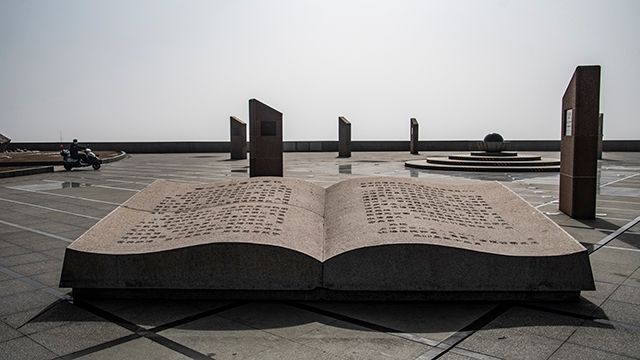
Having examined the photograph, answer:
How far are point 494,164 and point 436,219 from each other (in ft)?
54.5

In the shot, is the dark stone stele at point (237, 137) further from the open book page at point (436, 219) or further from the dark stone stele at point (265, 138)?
the open book page at point (436, 219)

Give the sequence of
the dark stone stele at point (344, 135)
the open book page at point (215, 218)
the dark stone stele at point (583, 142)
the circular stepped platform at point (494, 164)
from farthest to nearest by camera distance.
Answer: the dark stone stele at point (344, 135) → the circular stepped platform at point (494, 164) → the dark stone stele at point (583, 142) → the open book page at point (215, 218)

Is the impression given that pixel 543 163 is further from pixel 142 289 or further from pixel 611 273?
pixel 142 289

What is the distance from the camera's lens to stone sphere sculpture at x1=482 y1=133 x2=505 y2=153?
23.1 metres

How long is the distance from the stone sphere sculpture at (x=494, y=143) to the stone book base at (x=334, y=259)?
18542 mm

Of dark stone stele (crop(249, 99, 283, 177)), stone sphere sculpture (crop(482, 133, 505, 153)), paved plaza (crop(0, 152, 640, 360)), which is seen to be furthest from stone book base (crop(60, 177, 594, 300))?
stone sphere sculpture (crop(482, 133, 505, 153))

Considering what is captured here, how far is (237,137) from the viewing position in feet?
97.7

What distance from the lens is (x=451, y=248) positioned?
4.54m

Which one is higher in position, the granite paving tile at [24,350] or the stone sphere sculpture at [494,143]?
the stone sphere sculpture at [494,143]

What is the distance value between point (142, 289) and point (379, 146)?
37629 millimetres

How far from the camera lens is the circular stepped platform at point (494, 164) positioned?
65.0ft

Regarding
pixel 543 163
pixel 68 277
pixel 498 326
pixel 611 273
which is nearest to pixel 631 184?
pixel 543 163

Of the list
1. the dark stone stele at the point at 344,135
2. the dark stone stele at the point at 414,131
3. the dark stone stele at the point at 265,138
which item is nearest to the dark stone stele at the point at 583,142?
the dark stone stele at the point at 265,138

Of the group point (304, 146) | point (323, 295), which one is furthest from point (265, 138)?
point (304, 146)
